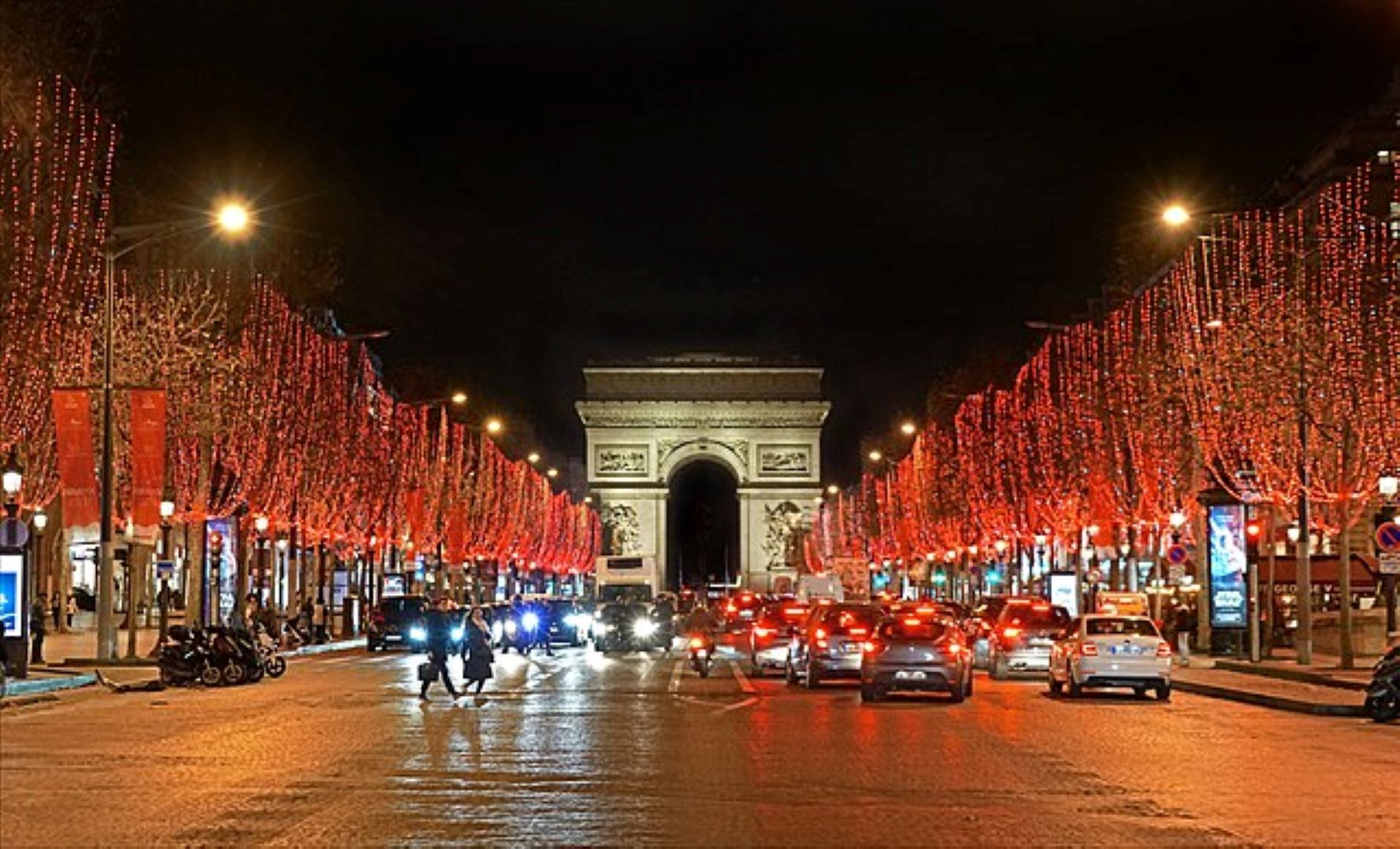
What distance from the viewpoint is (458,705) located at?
32906 mm

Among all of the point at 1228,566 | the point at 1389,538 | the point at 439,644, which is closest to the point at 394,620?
the point at 1228,566

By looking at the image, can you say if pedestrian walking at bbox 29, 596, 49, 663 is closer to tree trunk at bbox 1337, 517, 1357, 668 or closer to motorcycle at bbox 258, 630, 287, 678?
motorcycle at bbox 258, 630, 287, 678

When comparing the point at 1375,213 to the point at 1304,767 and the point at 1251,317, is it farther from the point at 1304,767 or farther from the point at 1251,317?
the point at 1304,767

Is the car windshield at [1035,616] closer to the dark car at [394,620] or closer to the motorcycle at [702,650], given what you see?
the motorcycle at [702,650]

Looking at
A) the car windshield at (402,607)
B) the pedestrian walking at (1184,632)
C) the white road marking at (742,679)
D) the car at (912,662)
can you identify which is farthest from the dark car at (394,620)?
the car at (912,662)

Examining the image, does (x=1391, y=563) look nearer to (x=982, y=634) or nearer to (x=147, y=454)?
(x=982, y=634)

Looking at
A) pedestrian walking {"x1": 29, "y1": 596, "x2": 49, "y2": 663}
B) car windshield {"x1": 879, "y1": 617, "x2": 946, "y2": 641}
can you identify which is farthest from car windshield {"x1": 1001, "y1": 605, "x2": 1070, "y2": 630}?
pedestrian walking {"x1": 29, "y1": 596, "x2": 49, "y2": 663}

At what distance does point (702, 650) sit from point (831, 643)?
225 inches

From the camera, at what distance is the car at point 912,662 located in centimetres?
3497

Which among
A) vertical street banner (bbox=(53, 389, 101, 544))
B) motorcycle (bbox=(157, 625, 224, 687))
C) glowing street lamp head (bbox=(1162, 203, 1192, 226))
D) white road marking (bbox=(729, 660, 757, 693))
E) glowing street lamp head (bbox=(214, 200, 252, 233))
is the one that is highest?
glowing street lamp head (bbox=(214, 200, 252, 233))

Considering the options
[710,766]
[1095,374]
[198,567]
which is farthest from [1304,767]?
[1095,374]

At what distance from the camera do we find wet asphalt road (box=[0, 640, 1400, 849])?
632 inches

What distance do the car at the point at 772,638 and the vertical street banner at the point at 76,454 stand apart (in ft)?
46.0

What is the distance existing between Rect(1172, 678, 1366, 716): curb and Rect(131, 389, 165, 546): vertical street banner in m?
21.0
